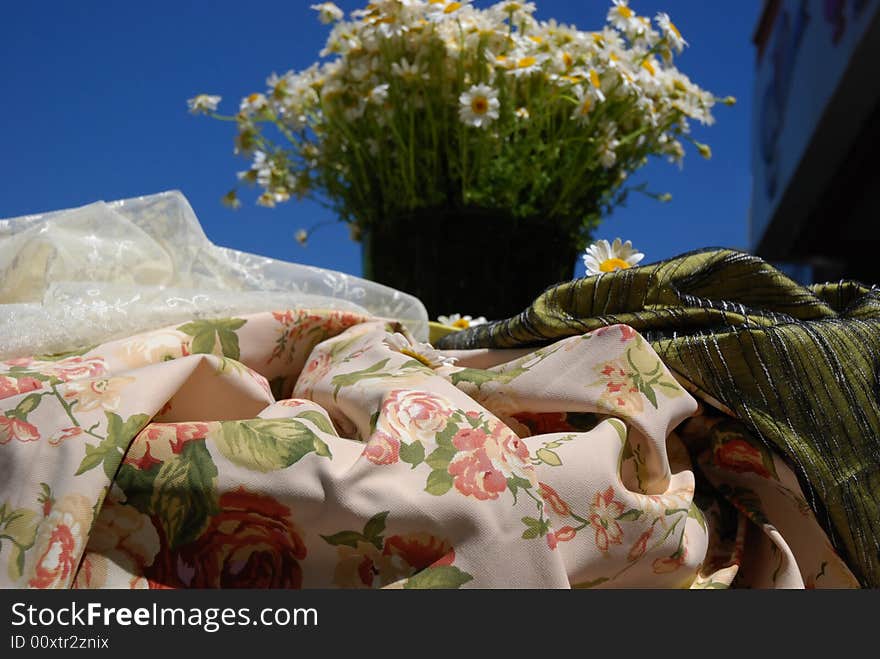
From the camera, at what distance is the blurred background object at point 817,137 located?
4539 millimetres

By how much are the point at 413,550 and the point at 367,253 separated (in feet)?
2.55

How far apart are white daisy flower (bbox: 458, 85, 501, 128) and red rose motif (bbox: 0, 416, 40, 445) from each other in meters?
0.72

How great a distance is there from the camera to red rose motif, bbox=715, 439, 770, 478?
0.57 metres

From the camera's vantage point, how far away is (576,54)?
1.13m

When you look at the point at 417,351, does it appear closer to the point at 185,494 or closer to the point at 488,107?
the point at 185,494

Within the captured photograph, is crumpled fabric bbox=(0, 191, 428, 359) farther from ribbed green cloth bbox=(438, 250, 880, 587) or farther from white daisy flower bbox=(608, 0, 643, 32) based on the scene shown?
white daisy flower bbox=(608, 0, 643, 32)

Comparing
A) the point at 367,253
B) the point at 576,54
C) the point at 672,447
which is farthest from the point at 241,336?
the point at 576,54

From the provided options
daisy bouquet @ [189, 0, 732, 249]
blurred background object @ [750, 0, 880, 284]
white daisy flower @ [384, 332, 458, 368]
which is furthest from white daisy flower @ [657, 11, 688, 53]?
blurred background object @ [750, 0, 880, 284]

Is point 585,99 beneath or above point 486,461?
above

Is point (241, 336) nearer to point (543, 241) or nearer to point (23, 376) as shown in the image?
point (23, 376)

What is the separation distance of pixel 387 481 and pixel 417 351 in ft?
0.68

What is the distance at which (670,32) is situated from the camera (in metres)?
1.20

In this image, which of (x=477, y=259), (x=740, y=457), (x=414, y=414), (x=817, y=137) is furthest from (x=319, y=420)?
(x=817, y=137)

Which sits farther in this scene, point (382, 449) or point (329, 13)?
point (329, 13)
